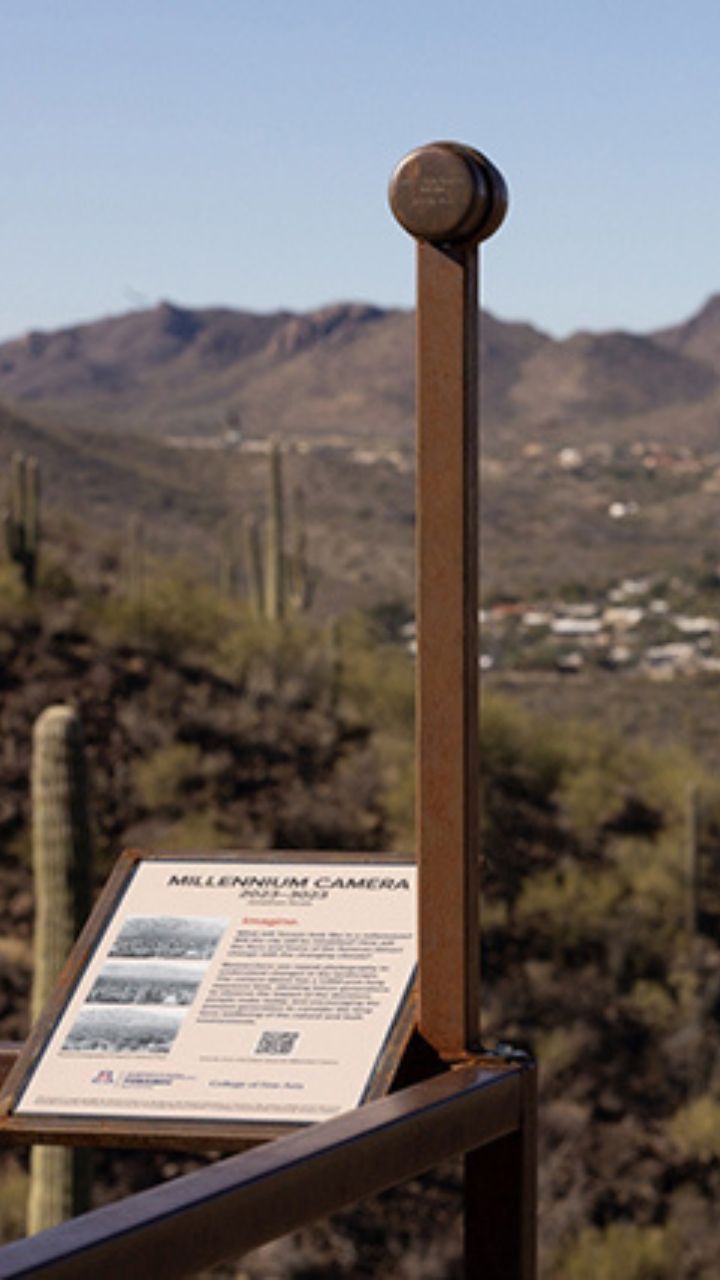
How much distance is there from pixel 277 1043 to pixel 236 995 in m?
0.14

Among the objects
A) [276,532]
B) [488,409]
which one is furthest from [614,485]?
[276,532]

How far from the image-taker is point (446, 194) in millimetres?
3219

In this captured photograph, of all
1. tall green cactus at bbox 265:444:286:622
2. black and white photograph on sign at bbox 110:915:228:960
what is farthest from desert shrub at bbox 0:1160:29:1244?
black and white photograph on sign at bbox 110:915:228:960

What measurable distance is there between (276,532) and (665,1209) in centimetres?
934

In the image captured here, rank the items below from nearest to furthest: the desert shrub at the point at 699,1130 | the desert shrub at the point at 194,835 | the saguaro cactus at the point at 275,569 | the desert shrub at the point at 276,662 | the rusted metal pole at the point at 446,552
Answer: the rusted metal pole at the point at 446,552 → the desert shrub at the point at 699,1130 → the desert shrub at the point at 194,835 → the desert shrub at the point at 276,662 → the saguaro cactus at the point at 275,569

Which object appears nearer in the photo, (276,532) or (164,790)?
(164,790)

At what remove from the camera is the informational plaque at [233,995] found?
3123 mm

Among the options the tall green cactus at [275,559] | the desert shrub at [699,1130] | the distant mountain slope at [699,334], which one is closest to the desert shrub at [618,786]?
the tall green cactus at [275,559]

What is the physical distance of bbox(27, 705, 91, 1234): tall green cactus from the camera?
33.1 feet

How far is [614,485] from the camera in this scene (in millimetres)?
49375

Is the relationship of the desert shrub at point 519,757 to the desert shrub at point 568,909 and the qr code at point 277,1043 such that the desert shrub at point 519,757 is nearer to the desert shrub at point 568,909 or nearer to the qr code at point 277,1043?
the desert shrub at point 568,909

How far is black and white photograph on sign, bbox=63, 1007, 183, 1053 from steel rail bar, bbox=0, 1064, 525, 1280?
405 millimetres

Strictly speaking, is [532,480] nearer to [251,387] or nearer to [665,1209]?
[251,387]

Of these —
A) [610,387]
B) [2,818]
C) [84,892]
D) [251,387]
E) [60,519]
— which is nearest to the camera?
[84,892]
